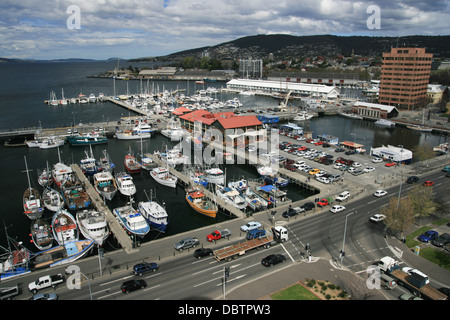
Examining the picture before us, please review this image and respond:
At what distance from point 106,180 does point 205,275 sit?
78.0 feet

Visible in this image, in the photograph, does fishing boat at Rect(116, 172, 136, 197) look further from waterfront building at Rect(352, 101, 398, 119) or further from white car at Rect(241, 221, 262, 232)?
waterfront building at Rect(352, 101, 398, 119)

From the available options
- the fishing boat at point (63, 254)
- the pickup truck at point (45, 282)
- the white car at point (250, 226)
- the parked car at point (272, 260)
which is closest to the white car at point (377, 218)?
the white car at point (250, 226)

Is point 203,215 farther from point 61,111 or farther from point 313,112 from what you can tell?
point 61,111

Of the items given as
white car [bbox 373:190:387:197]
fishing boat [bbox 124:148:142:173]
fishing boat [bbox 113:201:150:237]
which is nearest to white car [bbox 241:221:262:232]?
fishing boat [bbox 113:201:150:237]

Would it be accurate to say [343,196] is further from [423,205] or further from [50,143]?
[50,143]

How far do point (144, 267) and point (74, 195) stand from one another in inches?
765

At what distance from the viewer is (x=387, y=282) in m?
20.6

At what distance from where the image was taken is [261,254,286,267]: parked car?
22.7 m

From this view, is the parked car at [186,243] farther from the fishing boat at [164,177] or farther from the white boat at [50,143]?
the white boat at [50,143]

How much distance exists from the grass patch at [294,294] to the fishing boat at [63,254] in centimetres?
1579

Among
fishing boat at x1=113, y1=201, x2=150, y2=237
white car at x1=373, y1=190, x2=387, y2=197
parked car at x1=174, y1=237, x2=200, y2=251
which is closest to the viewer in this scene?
parked car at x1=174, y1=237, x2=200, y2=251

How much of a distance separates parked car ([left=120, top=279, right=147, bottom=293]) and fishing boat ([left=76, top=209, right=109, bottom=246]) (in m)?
9.66

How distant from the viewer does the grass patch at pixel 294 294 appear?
61.7 feet
